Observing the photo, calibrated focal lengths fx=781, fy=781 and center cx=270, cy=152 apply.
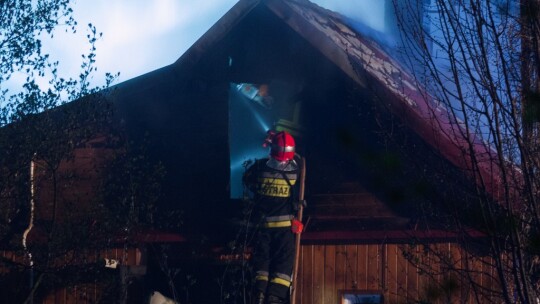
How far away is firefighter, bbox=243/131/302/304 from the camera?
26.5 ft

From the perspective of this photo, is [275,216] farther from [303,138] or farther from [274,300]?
[303,138]

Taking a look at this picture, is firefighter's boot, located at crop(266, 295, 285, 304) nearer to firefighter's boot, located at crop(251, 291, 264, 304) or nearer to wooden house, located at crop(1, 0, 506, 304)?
firefighter's boot, located at crop(251, 291, 264, 304)

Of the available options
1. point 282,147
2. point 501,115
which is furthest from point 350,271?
point 501,115

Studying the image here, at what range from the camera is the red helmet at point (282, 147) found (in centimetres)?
825

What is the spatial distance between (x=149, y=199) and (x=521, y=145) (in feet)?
15.4

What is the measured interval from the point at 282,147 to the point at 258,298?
159cm

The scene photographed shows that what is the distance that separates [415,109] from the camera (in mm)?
7512

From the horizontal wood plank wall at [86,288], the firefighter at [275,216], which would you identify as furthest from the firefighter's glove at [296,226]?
the horizontal wood plank wall at [86,288]

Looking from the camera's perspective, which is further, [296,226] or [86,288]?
[86,288]

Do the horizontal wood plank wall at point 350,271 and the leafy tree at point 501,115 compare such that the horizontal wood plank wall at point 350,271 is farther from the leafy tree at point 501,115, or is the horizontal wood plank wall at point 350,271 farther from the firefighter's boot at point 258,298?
the leafy tree at point 501,115

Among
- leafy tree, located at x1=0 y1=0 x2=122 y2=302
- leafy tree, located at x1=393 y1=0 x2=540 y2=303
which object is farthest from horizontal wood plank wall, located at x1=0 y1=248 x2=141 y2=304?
leafy tree, located at x1=393 y1=0 x2=540 y2=303

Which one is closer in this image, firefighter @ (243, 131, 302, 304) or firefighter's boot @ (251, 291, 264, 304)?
firefighter's boot @ (251, 291, 264, 304)

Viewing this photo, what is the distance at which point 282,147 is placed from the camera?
27.1 feet

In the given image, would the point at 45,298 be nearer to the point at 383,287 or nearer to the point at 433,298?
the point at 383,287
